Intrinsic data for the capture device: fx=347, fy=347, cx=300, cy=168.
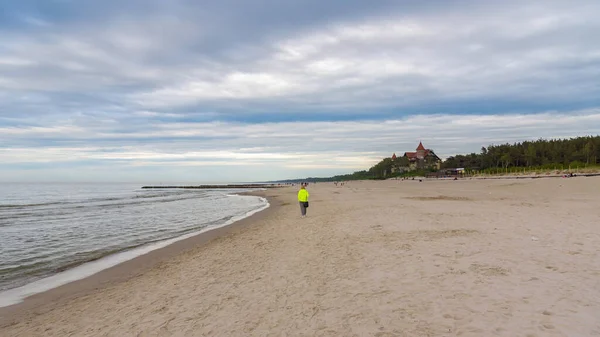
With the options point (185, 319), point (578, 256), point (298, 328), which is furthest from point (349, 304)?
point (578, 256)

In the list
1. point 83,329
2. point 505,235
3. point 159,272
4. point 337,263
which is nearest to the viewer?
point 83,329

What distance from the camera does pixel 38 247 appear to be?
15844 millimetres

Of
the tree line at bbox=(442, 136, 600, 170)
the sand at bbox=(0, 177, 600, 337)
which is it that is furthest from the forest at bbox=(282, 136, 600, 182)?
the sand at bbox=(0, 177, 600, 337)

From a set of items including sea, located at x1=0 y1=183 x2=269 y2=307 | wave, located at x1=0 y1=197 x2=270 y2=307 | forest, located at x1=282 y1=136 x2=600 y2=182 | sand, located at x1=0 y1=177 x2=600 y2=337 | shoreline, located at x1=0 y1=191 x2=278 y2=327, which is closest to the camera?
sand, located at x1=0 y1=177 x2=600 y2=337

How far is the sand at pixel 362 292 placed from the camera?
5.42m

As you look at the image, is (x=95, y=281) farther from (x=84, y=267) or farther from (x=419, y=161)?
(x=419, y=161)

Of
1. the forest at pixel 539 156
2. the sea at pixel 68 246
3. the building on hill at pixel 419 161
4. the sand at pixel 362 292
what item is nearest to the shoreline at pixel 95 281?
the sand at pixel 362 292

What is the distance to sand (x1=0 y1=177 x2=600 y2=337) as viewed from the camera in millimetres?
Result: 5418

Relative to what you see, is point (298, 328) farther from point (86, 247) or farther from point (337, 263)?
point (86, 247)

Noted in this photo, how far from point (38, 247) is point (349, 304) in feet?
52.6

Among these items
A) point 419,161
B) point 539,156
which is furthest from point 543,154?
point 419,161

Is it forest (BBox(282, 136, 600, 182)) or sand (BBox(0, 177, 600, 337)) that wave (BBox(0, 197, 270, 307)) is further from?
forest (BBox(282, 136, 600, 182))

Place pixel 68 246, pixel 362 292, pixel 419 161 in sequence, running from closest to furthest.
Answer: pixel 362 292
pixel 68 246
pixel 419 161

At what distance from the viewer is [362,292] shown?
273 inches
